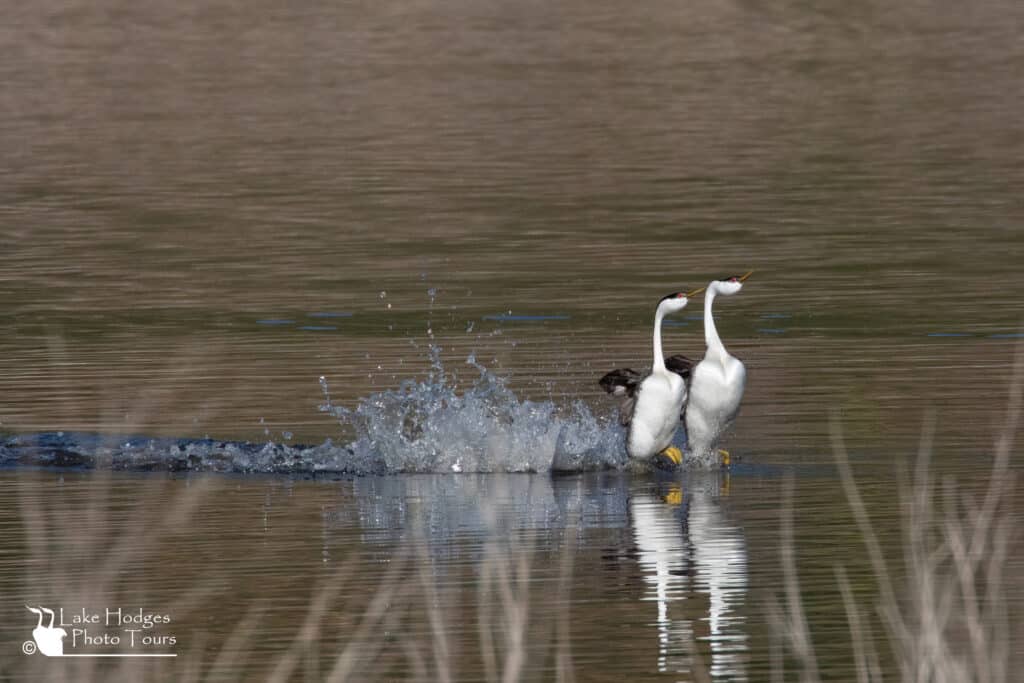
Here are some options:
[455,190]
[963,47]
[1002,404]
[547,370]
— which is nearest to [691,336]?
[547,370]

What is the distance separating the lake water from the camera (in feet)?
32.9

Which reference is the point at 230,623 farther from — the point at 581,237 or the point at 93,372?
the point at 581,237

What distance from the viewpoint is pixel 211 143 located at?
38656 mm

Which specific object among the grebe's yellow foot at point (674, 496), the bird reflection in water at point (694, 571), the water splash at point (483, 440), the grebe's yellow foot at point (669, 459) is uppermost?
the water splash at point (483, 440)

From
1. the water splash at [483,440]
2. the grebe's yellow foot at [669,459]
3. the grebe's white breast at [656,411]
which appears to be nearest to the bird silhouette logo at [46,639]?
the water splash at [483,440]

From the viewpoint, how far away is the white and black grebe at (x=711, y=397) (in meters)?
13.5

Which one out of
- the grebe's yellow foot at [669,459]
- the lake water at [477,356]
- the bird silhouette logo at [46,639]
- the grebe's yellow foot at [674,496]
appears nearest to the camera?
the bird silhouette logo at [46,639]

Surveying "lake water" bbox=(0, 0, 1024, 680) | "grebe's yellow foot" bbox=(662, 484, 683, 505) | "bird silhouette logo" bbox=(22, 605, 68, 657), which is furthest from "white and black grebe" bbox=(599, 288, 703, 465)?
"bird silhouette logo" bbox=(22, 605, 68, 657)

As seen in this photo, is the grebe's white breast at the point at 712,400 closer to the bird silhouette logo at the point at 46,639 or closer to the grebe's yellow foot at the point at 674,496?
the grebe's yellow foot at the point at 674,496

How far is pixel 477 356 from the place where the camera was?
17.6 metres

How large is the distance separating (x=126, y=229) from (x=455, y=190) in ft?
15.8

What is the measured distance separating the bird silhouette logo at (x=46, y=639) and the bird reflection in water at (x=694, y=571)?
7.40 feet

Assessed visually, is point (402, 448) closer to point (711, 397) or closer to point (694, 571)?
point (711, 397)

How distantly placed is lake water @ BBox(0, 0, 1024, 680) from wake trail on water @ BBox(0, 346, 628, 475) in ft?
0.08
